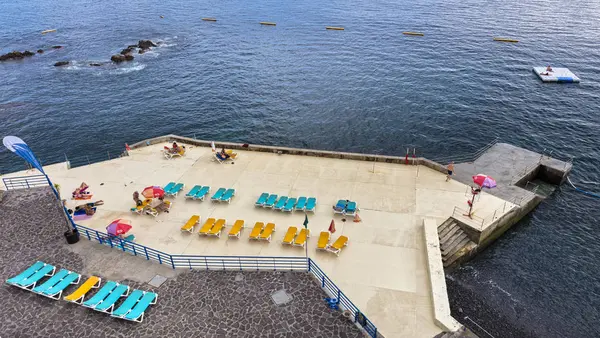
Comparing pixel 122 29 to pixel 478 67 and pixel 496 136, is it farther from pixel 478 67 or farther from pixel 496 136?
pixel 496 136

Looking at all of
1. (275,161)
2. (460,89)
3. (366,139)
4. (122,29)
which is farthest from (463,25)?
(122,29)

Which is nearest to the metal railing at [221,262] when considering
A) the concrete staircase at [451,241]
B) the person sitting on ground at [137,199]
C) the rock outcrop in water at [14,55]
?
the person sitting on ground at [137,199]

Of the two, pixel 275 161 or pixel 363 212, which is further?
pixel 275 161

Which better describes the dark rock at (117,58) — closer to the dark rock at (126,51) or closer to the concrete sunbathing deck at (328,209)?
the dark rock at (126,51)

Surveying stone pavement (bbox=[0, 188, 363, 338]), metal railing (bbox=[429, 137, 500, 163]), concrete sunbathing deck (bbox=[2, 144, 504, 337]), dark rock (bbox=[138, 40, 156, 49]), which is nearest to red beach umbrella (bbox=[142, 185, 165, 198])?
concrete sunbathing deck (bbox=[2, 144, 504, 337])

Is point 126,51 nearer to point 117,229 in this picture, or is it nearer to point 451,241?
point 117,229
